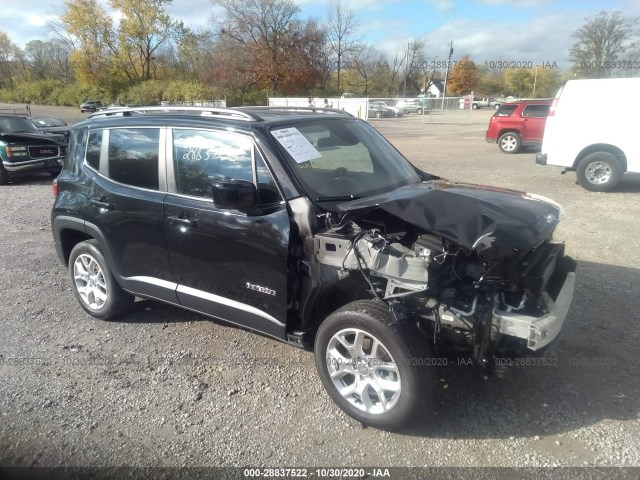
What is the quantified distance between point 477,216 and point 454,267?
0.33 m

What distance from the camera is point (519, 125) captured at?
1688cm

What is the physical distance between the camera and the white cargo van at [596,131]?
940cm

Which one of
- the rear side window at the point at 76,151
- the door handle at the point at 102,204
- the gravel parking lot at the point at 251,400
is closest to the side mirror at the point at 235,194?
the gravel parking lot at the point at 251,400

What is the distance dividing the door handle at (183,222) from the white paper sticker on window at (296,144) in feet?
2.86

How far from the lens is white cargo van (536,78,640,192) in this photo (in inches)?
370

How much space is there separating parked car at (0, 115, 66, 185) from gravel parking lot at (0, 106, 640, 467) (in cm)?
798

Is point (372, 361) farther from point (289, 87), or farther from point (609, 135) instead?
point (289, 87)

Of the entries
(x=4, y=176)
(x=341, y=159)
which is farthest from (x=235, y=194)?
(x=4, y=176)

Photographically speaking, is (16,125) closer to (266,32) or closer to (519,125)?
(519,125)

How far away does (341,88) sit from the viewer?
5947cm

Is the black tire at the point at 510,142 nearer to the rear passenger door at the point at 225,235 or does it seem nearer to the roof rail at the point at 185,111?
the roof rail at the point at 185,111

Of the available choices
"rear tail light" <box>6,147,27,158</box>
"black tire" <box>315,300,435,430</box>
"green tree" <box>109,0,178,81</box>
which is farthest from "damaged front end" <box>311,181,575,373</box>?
"green tree" <box>109,0,178,81</box>

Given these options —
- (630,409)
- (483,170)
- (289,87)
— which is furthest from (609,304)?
(289,87)

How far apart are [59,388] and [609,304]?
4.74 m
